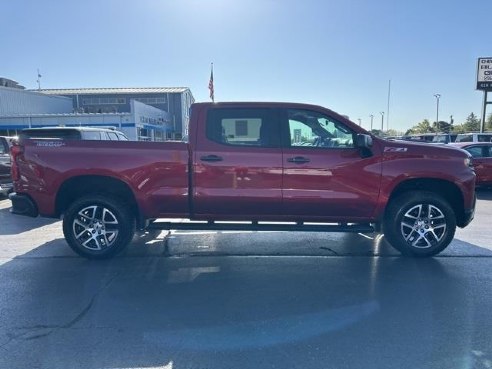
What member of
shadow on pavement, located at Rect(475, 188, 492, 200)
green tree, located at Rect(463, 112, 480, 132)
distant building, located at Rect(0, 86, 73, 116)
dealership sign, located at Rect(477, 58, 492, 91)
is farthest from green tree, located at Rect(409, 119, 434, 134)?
shadow on pavement, located at Rect(475, 188, 492, 200)

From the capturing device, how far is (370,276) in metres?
4.56

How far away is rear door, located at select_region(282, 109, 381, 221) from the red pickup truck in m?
0.01

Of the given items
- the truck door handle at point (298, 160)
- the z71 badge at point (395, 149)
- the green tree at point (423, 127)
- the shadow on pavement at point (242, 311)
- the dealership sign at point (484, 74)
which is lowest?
the shadow on pavement at point (242, 311)

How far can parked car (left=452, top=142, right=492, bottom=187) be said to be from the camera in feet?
36.2

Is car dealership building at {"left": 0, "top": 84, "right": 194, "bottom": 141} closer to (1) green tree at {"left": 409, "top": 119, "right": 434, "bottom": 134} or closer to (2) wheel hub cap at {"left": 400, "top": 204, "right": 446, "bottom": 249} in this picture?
(2) wheel hub cap at {"left": 400, "top": 204, "right": 446, "bottom": 249}

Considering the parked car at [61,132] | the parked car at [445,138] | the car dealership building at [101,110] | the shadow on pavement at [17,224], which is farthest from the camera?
the car dealership building at [101,110]

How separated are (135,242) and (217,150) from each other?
230 cm

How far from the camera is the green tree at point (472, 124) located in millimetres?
50412

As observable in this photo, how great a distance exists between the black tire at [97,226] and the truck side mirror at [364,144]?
3.20 meters

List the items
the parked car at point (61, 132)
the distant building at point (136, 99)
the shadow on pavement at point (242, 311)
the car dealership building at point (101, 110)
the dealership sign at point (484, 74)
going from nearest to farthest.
A: the shadow on pavement at point (242, 311) < the parked car at point (61, 132) < the dealership sign at point (484, 74) < the car dealership building at point (101, 110) < the distant building at point (136, 99)

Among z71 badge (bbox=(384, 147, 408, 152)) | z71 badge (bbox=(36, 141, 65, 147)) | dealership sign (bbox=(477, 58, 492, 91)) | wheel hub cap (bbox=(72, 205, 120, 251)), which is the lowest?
wheel hub cap (bbox=(72, 205, 120, 251))

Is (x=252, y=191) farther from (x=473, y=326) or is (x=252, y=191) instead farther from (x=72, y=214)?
(x=473, y=326)

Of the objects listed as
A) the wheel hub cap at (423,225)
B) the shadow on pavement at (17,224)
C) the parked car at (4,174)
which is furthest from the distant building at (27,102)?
the wheel hub cap at (423,225)

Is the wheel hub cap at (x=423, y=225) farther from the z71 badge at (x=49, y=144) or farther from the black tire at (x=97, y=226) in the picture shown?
the z71 badge at (x=49, y=144)
